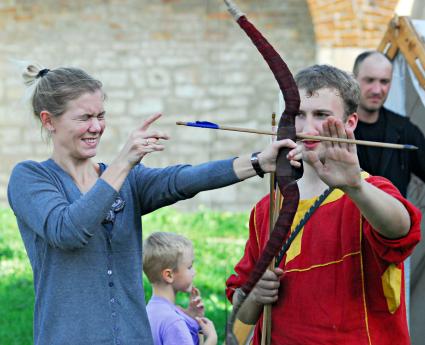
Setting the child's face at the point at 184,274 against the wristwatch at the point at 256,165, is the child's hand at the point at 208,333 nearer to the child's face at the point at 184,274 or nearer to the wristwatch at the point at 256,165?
the child's face at the point at 184,274

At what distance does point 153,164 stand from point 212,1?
2014 millimetres

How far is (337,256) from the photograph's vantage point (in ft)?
9.04

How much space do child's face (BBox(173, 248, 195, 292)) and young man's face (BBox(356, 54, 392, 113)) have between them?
1.33 metres

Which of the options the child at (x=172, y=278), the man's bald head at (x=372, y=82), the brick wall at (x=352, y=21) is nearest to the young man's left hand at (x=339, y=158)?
the child at (x=172, y=278)

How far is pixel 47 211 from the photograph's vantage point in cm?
280

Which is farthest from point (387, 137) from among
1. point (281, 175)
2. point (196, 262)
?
point (196, 262)

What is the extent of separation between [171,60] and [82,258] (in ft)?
28.0

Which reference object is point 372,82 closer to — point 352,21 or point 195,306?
point 195,306

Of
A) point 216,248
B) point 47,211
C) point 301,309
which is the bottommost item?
point 216,248

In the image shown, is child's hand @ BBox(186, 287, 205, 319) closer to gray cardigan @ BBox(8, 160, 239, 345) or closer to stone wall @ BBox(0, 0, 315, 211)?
gray cardigan @ BBox(8, 160, 239, 345)

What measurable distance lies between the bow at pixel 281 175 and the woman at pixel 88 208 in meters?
0.06

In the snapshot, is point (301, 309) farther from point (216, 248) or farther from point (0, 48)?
point (0, 48)

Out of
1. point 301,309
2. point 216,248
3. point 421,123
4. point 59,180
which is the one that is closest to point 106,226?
point 59,180

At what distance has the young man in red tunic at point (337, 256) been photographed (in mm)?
2562
